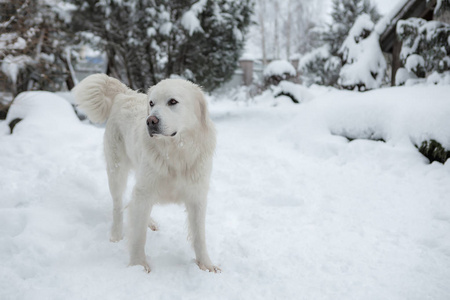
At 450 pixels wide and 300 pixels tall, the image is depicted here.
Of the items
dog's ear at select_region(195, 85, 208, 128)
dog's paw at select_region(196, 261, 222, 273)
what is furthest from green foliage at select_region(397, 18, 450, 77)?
dog's paw at select_region(196, 261, 222, 273)

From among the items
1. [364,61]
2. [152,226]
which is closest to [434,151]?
[152,226]

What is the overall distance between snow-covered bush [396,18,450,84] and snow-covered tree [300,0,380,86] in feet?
23.9

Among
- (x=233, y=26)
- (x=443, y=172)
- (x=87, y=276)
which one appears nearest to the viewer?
(x=87, y=276)

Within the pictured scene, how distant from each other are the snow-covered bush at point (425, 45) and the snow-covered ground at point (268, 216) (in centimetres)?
95

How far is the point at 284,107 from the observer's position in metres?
10.6

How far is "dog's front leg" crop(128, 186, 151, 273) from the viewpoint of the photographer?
244cm

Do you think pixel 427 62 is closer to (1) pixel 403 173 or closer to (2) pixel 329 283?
(1) pixel 403 173

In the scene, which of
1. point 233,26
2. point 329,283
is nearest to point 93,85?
Result: point 329,283

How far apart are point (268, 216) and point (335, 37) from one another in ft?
43.6

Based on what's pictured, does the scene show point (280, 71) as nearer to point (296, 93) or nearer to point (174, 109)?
point (296, 93)

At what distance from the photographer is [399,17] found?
7848 millimetres

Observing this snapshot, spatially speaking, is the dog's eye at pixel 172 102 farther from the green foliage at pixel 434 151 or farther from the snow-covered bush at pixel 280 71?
the snow-covered bush at pixel 280 71

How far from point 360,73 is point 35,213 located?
27.7ft

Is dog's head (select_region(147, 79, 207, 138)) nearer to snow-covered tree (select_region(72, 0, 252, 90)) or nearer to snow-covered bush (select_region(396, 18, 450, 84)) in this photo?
snow-covered bush (select_region(396, 18, 450, 84))
